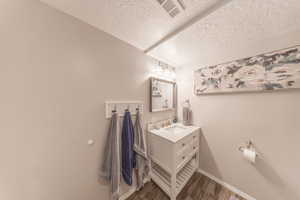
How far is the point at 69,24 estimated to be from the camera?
85cm

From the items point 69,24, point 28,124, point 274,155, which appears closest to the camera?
point 28,124

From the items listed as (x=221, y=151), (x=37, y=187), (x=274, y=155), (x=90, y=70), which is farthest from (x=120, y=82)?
(x=274, y=155)

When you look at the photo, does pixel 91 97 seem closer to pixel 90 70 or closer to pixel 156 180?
pixel 90 70

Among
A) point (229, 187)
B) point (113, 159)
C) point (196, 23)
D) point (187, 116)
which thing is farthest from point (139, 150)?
point (196, 23)

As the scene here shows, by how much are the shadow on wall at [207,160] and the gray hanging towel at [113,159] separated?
1451 millimetres

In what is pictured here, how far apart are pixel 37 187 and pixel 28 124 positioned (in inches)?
20.5

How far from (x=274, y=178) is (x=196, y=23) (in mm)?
1994

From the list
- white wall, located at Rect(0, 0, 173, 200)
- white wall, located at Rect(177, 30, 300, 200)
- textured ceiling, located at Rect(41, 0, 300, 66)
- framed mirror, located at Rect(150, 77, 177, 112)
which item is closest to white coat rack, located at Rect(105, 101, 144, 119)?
white wall, located at Rect(0, 0, 173, 200)

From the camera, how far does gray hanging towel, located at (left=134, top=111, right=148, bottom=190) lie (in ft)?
4.06

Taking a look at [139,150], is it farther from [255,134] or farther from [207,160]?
[255,134]

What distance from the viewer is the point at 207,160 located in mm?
1614

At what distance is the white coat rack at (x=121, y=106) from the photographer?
1.09m

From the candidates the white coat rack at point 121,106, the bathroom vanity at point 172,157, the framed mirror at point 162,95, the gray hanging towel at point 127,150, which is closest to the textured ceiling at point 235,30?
the framed mirror at point 162,95

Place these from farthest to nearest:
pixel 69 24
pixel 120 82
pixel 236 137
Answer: pixel 236 137 < pixel 120 82 < pixel 69 24
